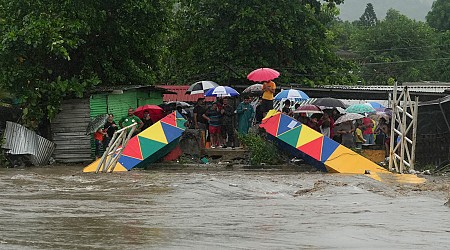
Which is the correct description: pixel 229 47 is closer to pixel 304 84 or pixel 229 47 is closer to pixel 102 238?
pixel 304 84

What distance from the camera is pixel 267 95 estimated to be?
22.6 meters

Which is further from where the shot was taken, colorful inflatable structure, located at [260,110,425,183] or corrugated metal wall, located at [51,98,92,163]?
corrugated metal wall, located at [51,98,92,163]

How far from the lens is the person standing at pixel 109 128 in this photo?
72.7 ft

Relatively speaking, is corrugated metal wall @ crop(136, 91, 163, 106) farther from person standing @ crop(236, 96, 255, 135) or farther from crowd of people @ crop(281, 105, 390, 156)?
crowd of people @ crop(281, 105, 390, 156)

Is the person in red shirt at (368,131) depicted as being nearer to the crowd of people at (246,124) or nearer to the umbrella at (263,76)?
the crowd of people at (246,124)

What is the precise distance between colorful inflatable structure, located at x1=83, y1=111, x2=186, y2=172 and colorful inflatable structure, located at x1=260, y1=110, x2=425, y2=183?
219cm

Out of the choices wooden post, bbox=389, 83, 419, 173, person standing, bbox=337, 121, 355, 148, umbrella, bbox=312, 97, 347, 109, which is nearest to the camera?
wooden post, bbox=389, 83, 419, 173

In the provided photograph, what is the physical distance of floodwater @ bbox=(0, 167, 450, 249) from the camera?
9445 mm

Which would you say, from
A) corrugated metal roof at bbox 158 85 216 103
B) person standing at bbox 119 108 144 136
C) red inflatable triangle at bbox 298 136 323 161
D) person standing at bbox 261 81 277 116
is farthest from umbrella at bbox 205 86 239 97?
corrugated metal roof at bbox 158 85 216 103

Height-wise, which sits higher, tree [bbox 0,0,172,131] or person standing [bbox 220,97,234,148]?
tree [bbox 0,0,172,131]

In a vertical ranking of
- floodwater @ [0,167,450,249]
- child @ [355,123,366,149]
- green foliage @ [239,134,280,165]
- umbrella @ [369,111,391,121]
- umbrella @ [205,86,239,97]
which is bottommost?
floodwater @ [0,167,450,249]

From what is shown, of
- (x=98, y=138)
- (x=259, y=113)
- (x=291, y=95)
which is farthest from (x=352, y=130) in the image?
(x=98, y=138)

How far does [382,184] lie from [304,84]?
13264 millimetres

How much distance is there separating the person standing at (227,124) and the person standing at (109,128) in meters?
2.86
